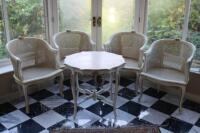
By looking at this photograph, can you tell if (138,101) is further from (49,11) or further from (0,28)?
(0,28)

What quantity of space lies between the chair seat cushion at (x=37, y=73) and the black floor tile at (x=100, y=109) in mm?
622

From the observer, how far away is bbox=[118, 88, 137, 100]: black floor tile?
3451 millimetres

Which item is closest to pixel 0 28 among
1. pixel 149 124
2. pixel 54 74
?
pixel 54 74

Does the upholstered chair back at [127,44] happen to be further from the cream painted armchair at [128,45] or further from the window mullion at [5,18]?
the window mullion at [5,18]

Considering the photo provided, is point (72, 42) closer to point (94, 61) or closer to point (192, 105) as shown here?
point (94, 61)

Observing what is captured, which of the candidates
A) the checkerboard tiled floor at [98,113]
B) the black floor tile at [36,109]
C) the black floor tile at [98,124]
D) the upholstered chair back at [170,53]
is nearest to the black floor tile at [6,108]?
the checkerboard tiled floor at [98,113]

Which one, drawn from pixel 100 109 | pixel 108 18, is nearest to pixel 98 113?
pixel 100 109

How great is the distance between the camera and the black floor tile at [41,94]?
3.41 meters

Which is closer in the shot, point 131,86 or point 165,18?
point 165,18

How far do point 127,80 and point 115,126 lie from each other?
4.16ft

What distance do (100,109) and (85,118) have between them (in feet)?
0.88

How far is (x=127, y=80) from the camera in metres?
3.93

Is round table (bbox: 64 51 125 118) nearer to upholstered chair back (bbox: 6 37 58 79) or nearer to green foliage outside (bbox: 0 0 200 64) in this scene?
upholstered chair back (bbox: 6 37 58 79)

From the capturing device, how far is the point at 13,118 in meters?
2.92
